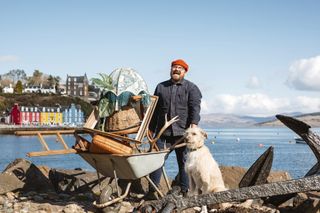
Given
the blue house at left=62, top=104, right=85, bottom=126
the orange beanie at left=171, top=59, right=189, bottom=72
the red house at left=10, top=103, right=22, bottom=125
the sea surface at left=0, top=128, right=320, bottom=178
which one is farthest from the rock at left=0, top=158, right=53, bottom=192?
the blue house at left=62, top=104, right=85, bottom=126

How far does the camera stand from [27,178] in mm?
9773

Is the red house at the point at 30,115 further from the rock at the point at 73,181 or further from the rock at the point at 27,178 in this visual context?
the rock at the point at 27,178

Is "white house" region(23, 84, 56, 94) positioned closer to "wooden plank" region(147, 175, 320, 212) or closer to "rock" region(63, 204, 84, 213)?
"rock" region(63, 204, 84, 213)

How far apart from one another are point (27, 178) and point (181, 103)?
3277mm

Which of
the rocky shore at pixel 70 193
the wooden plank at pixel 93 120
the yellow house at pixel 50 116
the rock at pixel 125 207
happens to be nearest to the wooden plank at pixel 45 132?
the wooden plank at pixel 93 120

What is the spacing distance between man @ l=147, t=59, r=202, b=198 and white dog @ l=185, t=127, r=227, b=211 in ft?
3.14

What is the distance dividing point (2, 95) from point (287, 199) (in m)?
153

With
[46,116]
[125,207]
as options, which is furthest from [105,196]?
[46,116]

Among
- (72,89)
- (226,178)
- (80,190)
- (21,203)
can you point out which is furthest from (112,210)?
(72,89)

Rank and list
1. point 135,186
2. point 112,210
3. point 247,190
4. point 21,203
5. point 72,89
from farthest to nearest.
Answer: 1. point 72,89
2. point 135,186
3. point 21,203
4. point 112,210
5. point 247,190

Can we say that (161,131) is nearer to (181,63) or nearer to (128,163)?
(128,163)

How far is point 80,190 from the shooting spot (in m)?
9.88

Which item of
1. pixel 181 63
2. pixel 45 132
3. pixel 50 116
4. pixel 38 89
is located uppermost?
pixel 181 63

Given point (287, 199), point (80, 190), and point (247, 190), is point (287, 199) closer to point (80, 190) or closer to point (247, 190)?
point (247, 190)
